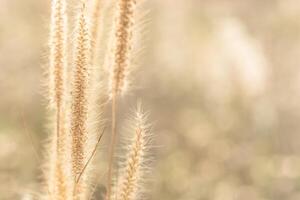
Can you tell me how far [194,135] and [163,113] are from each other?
416 mm

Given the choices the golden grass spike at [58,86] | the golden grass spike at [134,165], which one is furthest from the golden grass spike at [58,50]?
the golden grass spike at [134,165]

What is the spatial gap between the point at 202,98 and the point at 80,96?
4341 mm

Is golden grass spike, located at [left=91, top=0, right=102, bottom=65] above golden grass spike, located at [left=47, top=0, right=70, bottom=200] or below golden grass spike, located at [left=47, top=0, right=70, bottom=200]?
above

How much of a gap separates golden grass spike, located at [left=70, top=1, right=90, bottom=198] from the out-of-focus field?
2065 millimetres

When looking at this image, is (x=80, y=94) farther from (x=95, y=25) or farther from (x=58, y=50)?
(x=95, y=25)

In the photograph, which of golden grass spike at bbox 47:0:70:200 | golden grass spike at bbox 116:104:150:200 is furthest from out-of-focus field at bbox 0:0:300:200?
golden grass spike at bbox 116:104:150:200

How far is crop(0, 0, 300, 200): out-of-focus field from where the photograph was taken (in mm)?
4621

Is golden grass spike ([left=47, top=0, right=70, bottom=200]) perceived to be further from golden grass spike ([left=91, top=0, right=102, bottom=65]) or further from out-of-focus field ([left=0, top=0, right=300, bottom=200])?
out-of-focus field ([left=0, top=0, right=300, bottom=200])

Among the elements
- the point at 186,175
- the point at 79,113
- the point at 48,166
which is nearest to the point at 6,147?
the point at 186,175

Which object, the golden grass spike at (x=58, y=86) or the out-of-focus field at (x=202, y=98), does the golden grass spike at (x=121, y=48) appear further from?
the out-of-focus field at (x=202, y=98)

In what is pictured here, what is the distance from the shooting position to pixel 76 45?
1.79 metres

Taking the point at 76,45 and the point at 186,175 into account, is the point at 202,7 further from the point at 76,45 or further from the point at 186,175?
the point at 76,45

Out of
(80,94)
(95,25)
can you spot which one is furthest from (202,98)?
(80,94)

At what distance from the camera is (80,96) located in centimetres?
179
